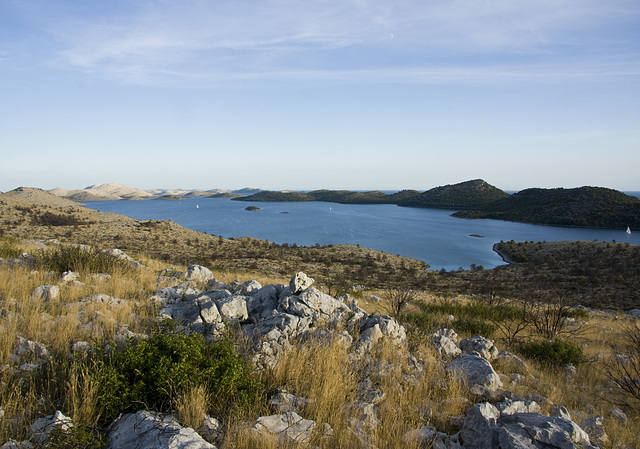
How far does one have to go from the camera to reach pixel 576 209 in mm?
90750

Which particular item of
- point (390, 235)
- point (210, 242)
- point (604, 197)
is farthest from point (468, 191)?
point (210, 242)

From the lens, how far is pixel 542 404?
14.7ft

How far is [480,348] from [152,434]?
5719 mm

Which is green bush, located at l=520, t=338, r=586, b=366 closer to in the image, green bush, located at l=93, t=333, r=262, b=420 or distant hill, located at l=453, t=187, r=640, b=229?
green bush, located at l=93, t=333, r=262, b=420

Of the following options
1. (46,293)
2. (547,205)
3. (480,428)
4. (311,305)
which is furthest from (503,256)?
(547,205)

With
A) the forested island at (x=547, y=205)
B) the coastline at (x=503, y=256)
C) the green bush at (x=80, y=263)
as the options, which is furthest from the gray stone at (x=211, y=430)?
the forested island at (x=547, y=205)

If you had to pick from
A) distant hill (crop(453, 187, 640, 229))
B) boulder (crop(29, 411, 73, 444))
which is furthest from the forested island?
boulder (crop(29, 411, 73, 444))

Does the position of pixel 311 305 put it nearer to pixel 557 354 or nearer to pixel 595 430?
pixel 595 430

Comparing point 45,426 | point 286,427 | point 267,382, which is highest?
point 45,426

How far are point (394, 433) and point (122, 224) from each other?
49.2 meters

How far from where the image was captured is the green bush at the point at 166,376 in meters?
3.42

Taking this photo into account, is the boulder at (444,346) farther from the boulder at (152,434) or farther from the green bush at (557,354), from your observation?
the boulder at (152,434)

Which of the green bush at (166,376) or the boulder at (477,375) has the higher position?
the green bush at (166,376)

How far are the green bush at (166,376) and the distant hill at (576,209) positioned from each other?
102 metres
